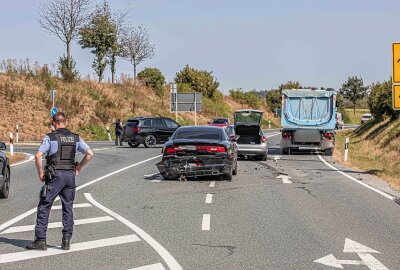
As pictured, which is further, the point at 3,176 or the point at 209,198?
the point at 209,198

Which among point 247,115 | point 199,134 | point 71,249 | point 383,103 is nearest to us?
point 71,249

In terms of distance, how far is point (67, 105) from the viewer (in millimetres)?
50375

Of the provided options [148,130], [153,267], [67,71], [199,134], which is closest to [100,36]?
[67,71]

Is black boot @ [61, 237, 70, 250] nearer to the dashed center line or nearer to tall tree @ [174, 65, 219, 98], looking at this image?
the dashed center line

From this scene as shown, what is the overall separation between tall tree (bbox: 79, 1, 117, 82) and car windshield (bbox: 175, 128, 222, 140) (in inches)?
1631

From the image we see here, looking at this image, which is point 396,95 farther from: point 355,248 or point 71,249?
point 71,249

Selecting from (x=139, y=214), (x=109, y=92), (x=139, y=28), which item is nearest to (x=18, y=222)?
(x=139, y=214)

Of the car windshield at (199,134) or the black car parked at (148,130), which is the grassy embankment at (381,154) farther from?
the black car parked at (148,130)

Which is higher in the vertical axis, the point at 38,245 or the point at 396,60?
the point at 396,60

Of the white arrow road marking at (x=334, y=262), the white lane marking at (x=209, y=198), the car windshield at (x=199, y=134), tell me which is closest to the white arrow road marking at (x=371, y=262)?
the white arrow road marking at (x=334, y=262)

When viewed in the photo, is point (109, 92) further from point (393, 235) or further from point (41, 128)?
point (393, 235)

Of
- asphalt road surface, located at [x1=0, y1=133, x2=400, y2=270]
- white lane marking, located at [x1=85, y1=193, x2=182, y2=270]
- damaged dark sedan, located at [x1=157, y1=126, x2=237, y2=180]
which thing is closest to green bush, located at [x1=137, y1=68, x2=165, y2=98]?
asphalt road surface, located at [x1=0, y1=133, x2=400, y2=270]

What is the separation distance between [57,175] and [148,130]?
28.4 metres

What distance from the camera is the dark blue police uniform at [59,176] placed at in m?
8.02
